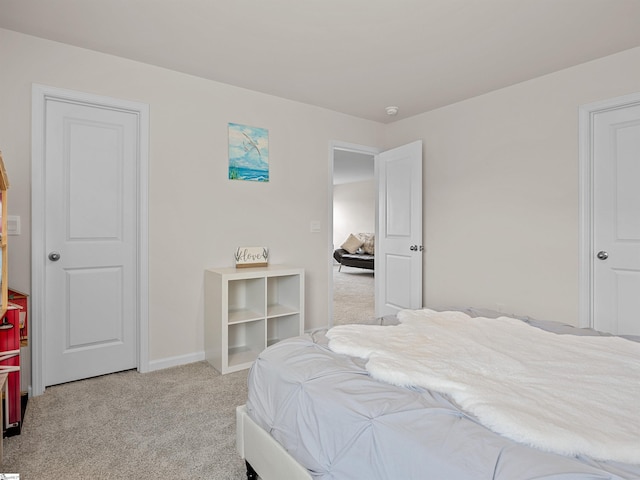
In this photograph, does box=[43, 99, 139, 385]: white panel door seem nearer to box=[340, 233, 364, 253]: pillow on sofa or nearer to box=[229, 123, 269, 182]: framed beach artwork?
box=[229, 123, 269, 182]: framed beach artwork

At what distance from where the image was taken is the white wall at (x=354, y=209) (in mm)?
9719

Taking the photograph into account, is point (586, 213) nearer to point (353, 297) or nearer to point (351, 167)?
point (353, 297)

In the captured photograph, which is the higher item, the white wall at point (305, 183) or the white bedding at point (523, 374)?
the white wall at point (305, 183)

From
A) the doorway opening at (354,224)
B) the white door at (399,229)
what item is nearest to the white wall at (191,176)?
the doorway opening at (354,224)

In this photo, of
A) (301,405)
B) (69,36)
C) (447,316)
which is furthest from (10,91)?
(447,316)

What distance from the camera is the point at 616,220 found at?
2.76m

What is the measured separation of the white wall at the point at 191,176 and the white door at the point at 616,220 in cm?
234

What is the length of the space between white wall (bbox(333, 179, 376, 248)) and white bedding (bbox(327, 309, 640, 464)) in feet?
25.8

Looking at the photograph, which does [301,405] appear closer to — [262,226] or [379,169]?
[262,226]

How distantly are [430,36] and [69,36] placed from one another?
2.38m

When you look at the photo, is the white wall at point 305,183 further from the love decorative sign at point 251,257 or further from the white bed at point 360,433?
the white bed at point 360,433

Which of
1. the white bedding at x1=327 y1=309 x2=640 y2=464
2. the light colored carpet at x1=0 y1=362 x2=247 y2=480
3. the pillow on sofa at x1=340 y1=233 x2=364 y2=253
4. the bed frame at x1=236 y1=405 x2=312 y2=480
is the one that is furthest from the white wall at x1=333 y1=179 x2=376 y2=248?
the bed frame at x1=236 y1=405 x2=312 y2=480

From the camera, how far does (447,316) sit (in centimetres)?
203

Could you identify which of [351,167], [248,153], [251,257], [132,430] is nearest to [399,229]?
[251,257]
